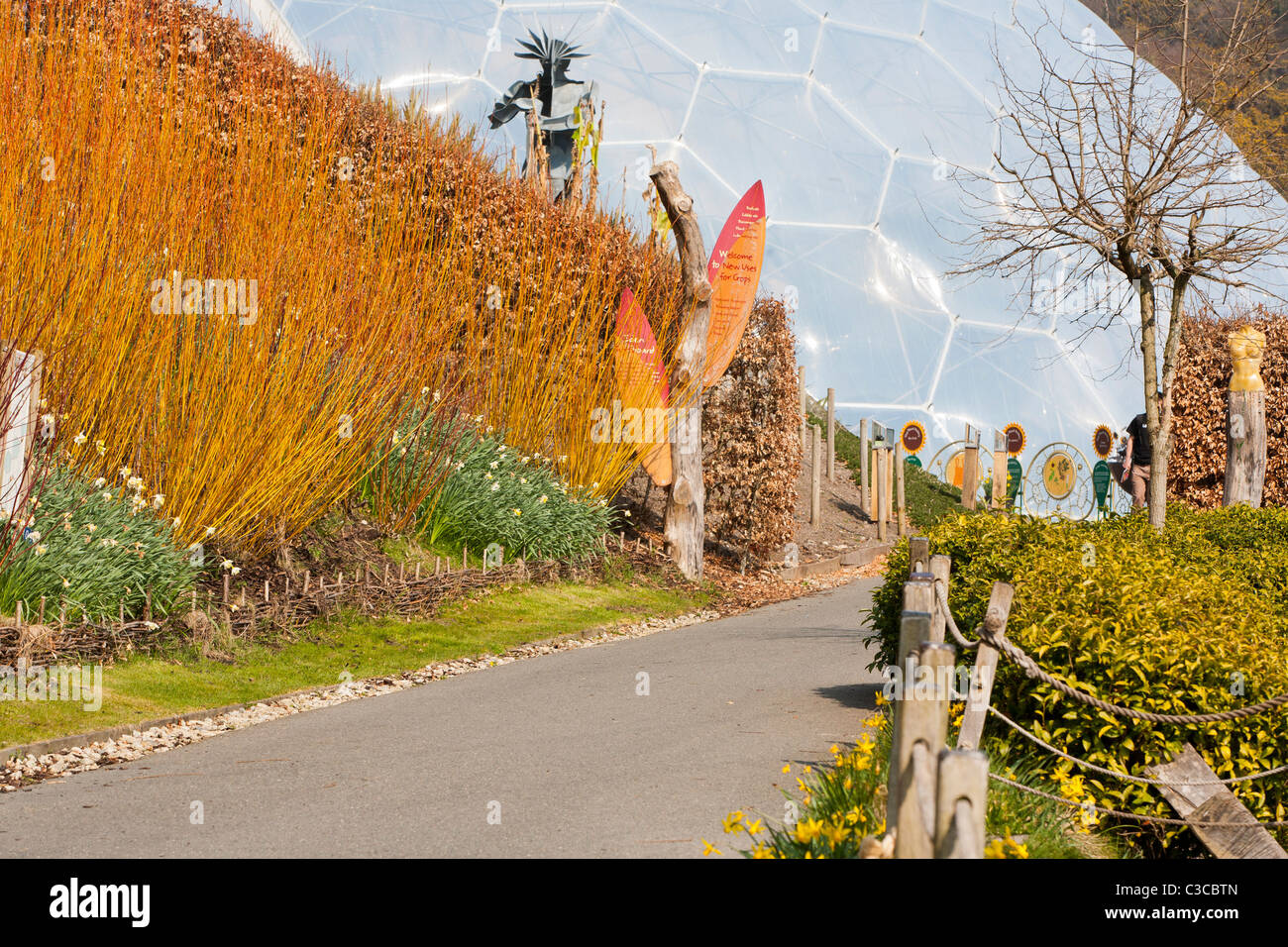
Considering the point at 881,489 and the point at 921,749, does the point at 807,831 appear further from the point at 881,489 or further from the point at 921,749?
the point at 881,489

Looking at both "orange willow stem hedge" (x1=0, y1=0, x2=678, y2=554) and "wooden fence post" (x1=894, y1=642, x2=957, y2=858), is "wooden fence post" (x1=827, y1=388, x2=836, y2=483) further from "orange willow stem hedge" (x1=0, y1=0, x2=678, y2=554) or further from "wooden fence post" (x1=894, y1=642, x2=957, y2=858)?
"wooden fence post" (x1=894, y1=642, x2=957, y2=858)

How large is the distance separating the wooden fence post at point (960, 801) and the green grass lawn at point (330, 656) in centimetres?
549

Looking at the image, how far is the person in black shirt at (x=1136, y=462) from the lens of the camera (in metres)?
16.1

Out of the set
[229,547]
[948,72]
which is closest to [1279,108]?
[948,72]

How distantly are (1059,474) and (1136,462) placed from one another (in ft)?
37.8

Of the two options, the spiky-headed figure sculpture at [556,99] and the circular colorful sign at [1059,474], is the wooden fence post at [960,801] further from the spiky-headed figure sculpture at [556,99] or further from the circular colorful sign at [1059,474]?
the circular colorful sign at [1059,474]

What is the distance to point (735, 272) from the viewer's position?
16.4 m

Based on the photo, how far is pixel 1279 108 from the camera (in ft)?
154

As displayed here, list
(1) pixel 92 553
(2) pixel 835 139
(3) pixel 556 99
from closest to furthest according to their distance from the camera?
(1) pixel 92 553, (3) pixel 556 99, (2) pixel 835 139

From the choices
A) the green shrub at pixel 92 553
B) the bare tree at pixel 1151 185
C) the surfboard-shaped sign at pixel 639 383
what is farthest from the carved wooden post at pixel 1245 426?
the green shrub at pixel 92 553

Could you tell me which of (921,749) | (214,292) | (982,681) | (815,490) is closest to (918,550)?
(982,681)

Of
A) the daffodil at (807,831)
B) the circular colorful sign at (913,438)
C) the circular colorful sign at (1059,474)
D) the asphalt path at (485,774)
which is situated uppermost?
the circular colorful sign at (913,438)

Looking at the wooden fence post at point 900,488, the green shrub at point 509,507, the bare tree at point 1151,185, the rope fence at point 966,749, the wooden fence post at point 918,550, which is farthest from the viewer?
the wooden fence post at point 900,488

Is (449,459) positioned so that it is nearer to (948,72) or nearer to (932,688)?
(932,688)
